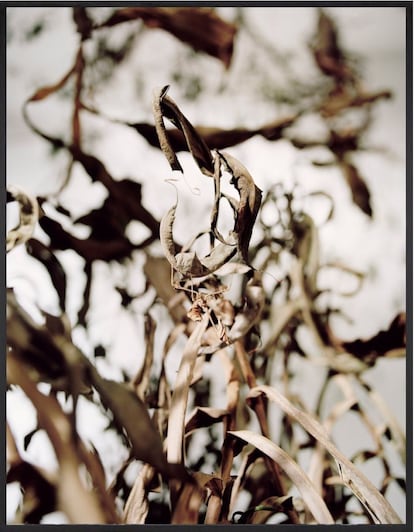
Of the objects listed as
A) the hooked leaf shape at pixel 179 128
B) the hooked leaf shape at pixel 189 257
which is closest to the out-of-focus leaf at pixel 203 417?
the hooked leaf shape at pixel 189 257

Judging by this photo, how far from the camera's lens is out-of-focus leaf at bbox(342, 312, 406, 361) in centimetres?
104

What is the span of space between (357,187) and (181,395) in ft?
1.45

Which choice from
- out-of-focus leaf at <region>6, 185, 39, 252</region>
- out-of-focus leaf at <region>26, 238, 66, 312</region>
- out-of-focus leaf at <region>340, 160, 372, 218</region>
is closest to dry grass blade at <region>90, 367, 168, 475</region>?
out-of-focus leaf at <region>26, 238, 66, 312</region>

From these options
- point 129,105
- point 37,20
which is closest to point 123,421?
point 129,105

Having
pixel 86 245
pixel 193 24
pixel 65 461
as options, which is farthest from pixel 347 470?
pixel 193 24

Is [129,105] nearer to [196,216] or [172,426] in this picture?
[196,216]

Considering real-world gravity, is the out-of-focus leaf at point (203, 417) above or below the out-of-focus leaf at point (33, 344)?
below

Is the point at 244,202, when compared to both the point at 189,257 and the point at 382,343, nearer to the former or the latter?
the point at 189,257

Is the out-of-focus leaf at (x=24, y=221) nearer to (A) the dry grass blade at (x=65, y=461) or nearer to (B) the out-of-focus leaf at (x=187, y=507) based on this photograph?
(A) the dry grass blade at (x=65, y=461)

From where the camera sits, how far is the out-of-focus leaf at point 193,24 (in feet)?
3.49

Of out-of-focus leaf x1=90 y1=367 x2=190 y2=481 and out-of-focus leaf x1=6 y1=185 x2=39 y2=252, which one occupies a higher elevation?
out-of-focus leaf x1=6 y1=185 x2=39 y2=252

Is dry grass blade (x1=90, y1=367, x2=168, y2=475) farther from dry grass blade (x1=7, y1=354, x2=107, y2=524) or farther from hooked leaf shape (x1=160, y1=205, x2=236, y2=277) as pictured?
hooked leaf shape (x1=160, y1=205, x2=236, y2=277)

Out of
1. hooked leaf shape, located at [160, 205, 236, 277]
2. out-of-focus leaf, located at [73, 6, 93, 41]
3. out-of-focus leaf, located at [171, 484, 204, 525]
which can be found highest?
out-of-focus leaf, located at [73, 6, 93, 41]

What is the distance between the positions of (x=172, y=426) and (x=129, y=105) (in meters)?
0.53
